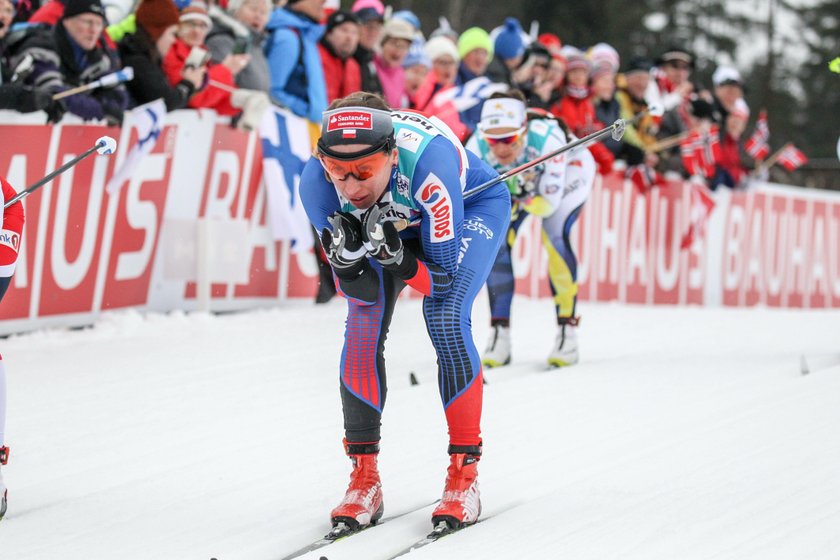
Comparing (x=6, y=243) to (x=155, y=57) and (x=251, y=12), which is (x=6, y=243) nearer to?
(x=155, y=57)

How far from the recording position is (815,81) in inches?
1380

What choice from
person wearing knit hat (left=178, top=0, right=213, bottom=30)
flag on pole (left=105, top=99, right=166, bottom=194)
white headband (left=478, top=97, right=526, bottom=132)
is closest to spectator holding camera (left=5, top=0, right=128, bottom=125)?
flag on pole (left=105, top=99, right=166, bottom=194)

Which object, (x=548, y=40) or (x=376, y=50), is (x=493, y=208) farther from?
(x=548, y=40)

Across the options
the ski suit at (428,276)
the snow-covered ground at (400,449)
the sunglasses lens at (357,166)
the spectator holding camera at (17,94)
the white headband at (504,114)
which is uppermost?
the spectator holding camera at (17,94)

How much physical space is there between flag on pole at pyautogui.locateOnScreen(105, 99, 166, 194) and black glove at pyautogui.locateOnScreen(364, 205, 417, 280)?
16.8 feet

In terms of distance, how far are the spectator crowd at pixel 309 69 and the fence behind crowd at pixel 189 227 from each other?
9.5 inches

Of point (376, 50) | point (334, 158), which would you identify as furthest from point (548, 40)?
point (334, 158)

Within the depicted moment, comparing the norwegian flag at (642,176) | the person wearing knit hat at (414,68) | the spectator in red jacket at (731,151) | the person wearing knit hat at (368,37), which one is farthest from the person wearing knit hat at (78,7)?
the spectator in red jacket at (731,151)

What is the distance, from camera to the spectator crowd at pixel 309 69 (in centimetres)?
850

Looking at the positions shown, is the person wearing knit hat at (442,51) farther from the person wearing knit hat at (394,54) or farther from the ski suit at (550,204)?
the ski suit at (550,204)

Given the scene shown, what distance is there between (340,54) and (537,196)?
3.53m

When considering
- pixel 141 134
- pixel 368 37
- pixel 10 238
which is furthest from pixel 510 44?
pixel 10 238

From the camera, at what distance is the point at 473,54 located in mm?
12477

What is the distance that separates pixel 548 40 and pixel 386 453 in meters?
9.55
